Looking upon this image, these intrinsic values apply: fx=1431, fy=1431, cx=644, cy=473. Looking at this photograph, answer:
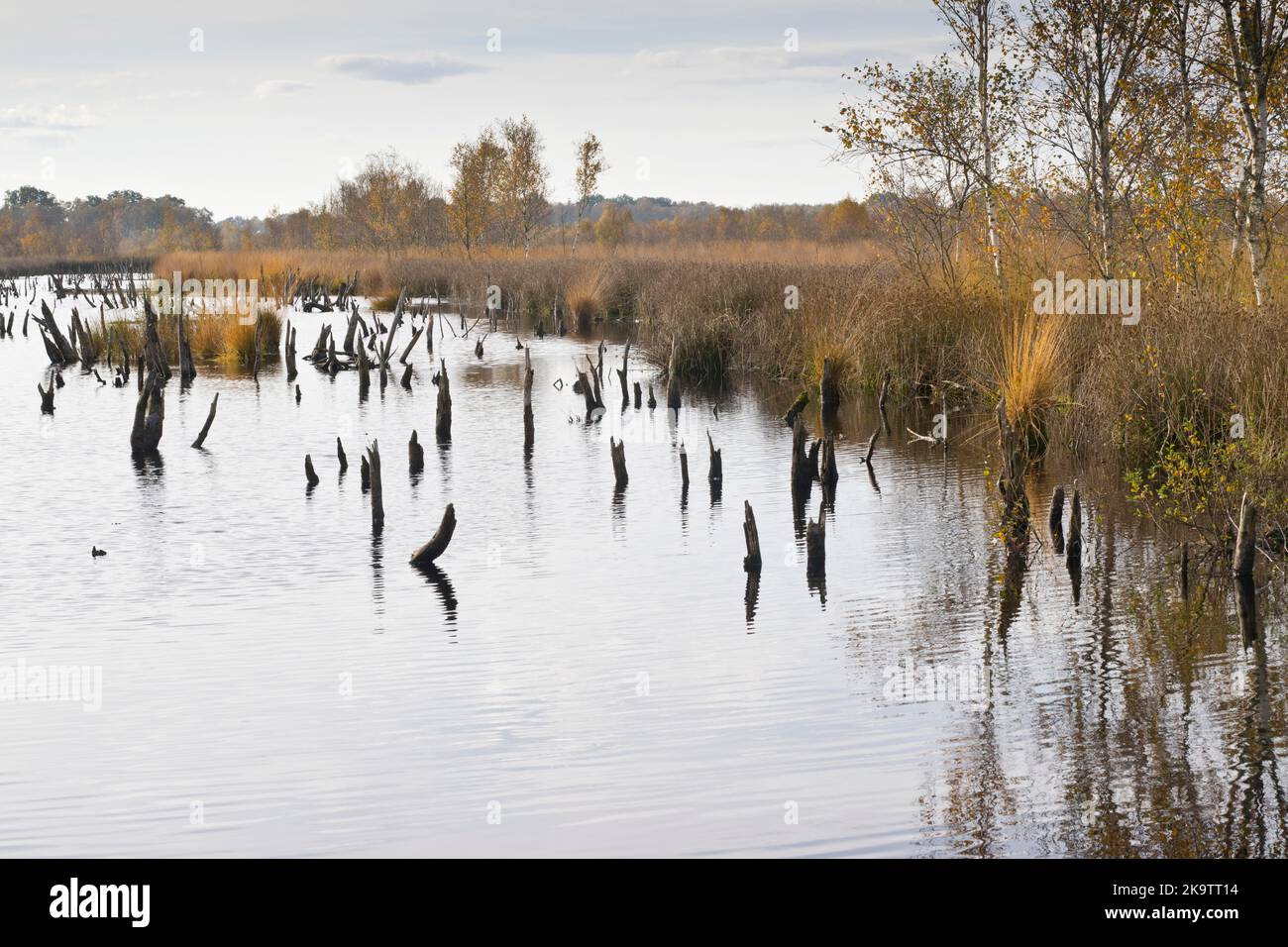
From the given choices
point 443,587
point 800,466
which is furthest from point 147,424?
point 800,466

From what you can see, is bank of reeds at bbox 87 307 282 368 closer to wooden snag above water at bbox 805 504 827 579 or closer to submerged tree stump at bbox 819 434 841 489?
submerged tree stump at bbox 819 434 841 489

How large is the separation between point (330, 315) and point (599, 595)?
3631 cm

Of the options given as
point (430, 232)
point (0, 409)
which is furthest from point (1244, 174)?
point (430, 232)

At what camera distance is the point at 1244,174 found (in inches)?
639

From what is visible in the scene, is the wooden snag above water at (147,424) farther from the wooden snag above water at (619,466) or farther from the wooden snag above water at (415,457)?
the wooden snag above water at (619,466)

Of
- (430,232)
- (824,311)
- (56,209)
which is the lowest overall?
(824,311)

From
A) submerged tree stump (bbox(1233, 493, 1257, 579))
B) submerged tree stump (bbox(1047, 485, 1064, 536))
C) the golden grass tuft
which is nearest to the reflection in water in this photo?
submerged tree stump (bbox(1047, 485, 1064, 536))

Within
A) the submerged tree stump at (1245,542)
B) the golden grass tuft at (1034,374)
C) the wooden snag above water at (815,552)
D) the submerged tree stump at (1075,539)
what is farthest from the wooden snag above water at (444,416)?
the submerged tree stump at (1245,542)

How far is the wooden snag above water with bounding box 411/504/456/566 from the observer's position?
40.4 ft

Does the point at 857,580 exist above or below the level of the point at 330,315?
below

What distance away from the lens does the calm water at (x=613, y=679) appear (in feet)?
22.0

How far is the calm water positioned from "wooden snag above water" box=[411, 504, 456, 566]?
0.23 m

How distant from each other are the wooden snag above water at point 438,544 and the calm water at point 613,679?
9.0 inches
